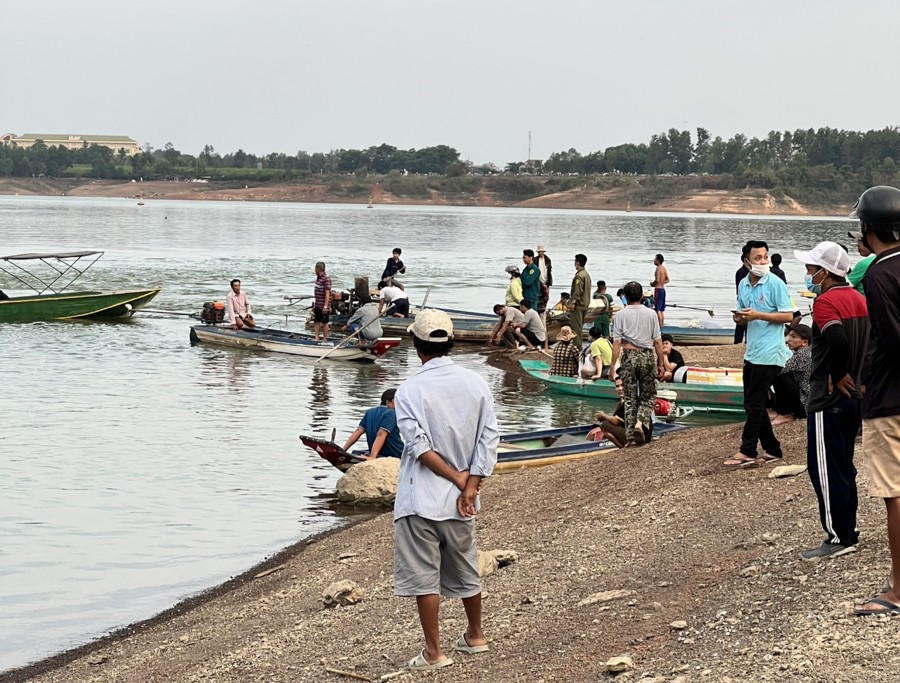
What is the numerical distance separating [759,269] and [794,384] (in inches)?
88.9

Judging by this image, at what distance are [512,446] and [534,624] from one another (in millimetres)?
7834

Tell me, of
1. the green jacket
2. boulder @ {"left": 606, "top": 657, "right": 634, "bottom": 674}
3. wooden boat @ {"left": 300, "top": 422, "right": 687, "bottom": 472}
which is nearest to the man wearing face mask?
wooden boat @ {"left": 300, "top": 422, "right": 687, "bottom": 472}

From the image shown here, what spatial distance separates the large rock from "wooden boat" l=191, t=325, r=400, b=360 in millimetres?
12515

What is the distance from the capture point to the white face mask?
10.0 metres

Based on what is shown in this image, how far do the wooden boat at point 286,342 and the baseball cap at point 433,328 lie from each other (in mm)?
19688

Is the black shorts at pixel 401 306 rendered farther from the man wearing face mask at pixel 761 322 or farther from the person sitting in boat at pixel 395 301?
the man wearing face mask at pixel 761 322

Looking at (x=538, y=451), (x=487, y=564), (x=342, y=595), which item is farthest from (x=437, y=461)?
(x=538, y=451)

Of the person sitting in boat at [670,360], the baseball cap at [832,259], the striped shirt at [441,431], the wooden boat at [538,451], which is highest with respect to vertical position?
the baseball cap at [832,259]

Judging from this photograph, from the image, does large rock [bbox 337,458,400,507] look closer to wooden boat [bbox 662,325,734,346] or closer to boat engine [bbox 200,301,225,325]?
wooden boat [bbox 662,325,734,346]

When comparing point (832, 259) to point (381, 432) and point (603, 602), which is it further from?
point (381, 432)

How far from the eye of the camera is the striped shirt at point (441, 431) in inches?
→ 243

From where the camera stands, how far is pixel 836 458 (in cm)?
710

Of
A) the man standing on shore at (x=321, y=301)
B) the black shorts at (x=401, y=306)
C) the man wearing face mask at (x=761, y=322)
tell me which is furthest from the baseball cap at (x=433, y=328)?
the black shorts at (x=401, y=306)

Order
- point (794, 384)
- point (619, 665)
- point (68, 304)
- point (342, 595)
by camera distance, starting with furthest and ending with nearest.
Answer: point (68, 304) → point (794, 384) → point (342, 595) → point (619, 665)
